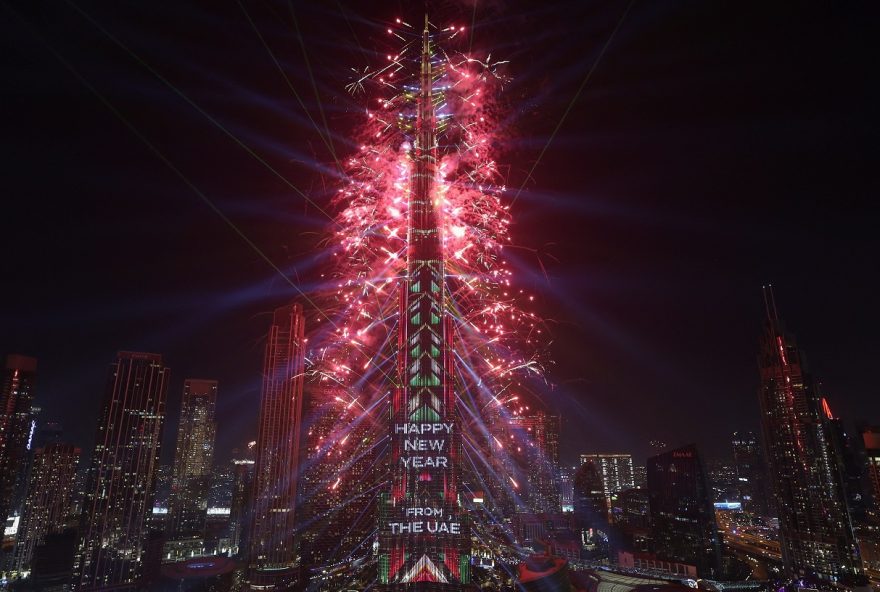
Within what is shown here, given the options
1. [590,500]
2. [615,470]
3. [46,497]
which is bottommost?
[590,500]

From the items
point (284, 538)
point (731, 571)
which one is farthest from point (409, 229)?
point (284, 538)

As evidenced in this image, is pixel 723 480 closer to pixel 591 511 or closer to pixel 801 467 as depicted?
pixel 591 511

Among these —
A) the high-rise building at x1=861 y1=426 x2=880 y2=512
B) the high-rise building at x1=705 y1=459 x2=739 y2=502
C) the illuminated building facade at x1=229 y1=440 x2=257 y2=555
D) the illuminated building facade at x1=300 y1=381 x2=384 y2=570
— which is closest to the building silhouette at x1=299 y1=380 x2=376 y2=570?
the illuminated building facade at x1=300 y1=381 x2=384 y2=570

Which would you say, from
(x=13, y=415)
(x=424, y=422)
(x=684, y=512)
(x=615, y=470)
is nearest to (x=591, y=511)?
(x=684, y=512)

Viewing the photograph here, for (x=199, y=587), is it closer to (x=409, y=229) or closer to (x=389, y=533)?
(x=389, y=533)

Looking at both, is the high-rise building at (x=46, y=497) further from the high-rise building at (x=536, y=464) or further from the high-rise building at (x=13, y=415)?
the high-rise building at (x=536, y=464)

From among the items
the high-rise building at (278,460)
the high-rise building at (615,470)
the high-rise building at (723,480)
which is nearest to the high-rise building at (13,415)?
the high-rise building at (278,460)
